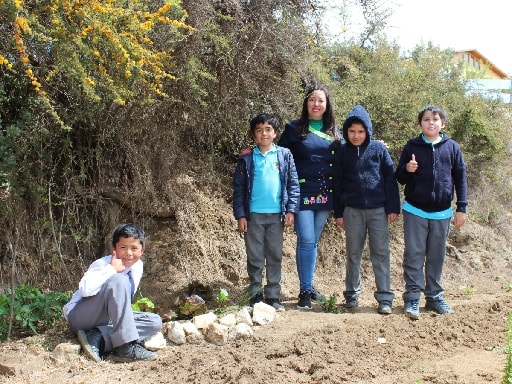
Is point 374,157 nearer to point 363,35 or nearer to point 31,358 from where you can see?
point 31,358

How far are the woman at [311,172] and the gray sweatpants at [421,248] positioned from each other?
79cm

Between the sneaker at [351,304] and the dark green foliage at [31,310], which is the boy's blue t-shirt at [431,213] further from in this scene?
the dark green foliage at [31,310]

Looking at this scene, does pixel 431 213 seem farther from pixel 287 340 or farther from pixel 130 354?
pixel 130 354

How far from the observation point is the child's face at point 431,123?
17.7 feet

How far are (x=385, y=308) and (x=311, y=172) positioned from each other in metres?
1.40

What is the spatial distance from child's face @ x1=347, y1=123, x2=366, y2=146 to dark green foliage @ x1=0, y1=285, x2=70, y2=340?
2833mm

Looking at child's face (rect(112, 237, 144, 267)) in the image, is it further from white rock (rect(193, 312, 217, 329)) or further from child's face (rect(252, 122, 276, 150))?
child's face (rect(252, 122, 276, 150))

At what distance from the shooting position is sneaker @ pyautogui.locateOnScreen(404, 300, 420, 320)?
529cm

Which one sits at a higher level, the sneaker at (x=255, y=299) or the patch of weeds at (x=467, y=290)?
the sneaker at (x=255, y=299)

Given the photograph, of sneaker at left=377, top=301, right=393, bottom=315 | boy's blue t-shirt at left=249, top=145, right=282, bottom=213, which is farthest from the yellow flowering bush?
sneaker at left=377, top=301, right=393, bottom=315

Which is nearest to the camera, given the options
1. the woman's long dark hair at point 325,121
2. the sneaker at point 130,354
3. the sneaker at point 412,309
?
the sneaker at point 130,354

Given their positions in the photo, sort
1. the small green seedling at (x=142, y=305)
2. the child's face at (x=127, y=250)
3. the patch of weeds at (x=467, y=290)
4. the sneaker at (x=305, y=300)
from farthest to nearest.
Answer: the patch of weeds at (x=467, y=290), the sneaker at (x=305, y=300), the small green seedling at (x=142, y=305), the child's face at (x=127, y=250)

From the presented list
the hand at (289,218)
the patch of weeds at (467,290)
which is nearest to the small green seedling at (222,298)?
the hand at (289,218)

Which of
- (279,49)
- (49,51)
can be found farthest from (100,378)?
(279,49)
